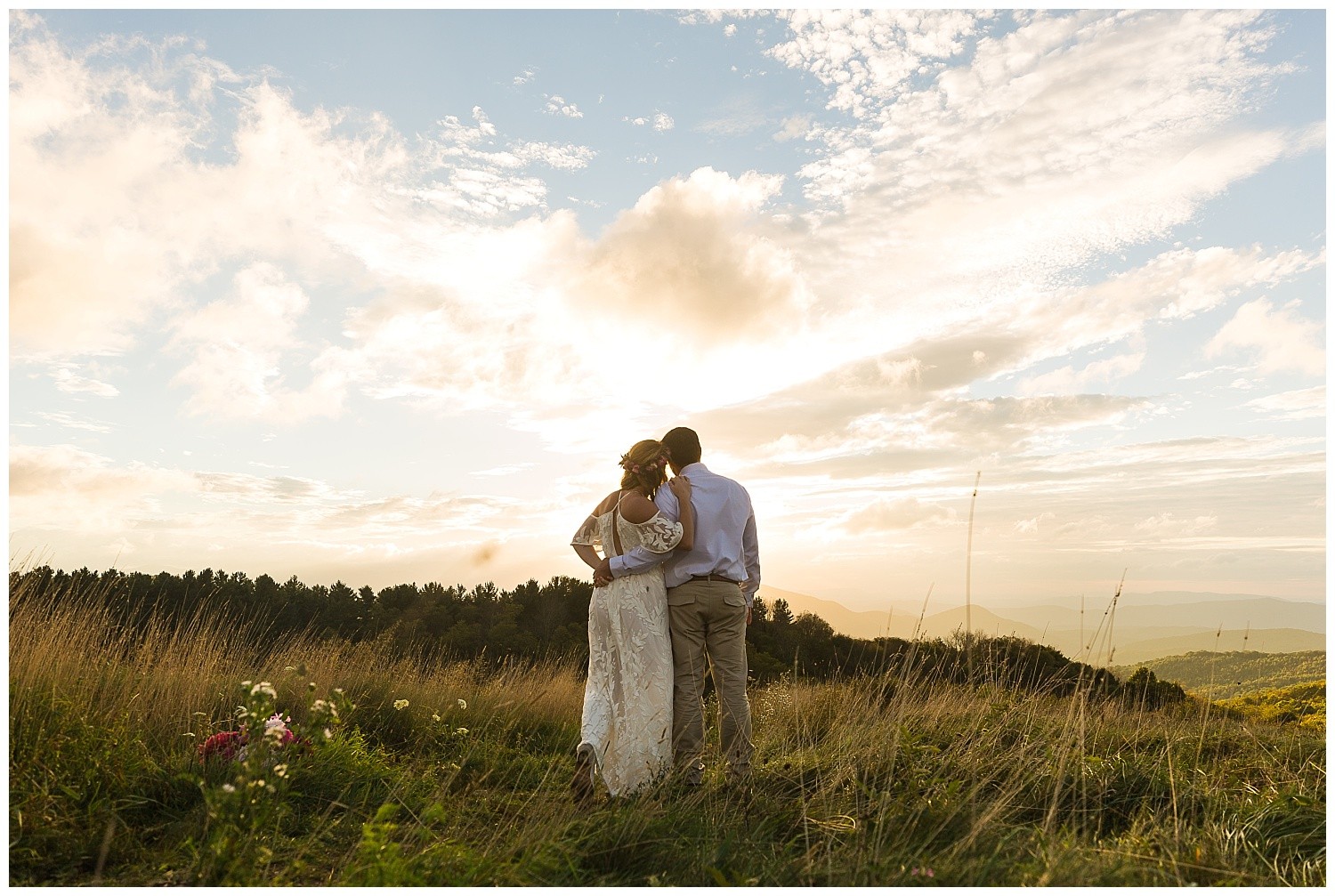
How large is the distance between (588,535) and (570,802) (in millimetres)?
1615

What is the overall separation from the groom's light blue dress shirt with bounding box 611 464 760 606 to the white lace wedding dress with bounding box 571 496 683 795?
0.10 metres

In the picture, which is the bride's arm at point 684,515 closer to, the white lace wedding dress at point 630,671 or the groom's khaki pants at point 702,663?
the white lace wedding dress at point 630,671

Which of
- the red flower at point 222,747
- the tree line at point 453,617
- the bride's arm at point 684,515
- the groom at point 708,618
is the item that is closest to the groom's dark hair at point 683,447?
the groom at point 708,618

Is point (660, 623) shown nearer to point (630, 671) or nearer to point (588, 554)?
point (630, 671)

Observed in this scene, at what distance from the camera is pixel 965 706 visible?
769cm

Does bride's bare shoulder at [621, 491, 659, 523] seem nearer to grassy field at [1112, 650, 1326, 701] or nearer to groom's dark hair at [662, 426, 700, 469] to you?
groom's dark hair at [662, 426, 700, 469]

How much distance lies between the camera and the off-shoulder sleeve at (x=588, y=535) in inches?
218

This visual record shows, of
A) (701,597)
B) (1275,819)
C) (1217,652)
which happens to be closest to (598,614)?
(701,597)

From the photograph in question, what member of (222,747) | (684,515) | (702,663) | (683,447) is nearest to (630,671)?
(702,663)

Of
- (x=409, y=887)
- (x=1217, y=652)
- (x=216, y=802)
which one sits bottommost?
(x=409, y=887)

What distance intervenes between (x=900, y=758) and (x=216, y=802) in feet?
12.9

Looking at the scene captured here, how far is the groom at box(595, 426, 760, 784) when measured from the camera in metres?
5.42

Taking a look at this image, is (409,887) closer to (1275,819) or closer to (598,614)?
(598,614)

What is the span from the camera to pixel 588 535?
556 cm
